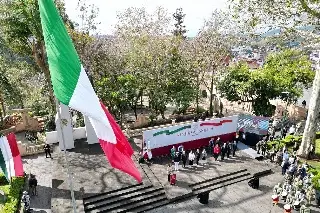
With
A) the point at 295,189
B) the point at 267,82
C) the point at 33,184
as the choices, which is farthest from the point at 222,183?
the point at 267,82

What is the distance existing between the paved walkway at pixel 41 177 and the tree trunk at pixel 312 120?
1704 cm

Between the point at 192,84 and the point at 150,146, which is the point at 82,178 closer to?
the point at 150,146

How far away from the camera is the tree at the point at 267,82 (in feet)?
101

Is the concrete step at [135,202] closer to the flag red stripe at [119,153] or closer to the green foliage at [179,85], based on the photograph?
the flag red stripe at [119,153]

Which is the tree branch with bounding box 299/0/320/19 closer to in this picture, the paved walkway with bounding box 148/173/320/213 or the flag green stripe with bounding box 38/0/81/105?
the paved walkway with bounding box 148/173/320/213

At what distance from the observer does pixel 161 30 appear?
125 ft

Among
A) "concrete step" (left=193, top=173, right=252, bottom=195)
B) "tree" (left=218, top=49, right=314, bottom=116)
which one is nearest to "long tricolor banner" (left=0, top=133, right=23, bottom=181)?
"concrete step" (left=193, top=173, right=252, bottom=195)

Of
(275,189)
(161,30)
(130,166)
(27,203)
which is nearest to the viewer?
(130,166)

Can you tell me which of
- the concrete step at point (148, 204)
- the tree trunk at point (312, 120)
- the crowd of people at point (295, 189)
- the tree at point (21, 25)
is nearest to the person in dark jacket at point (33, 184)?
the concrete step at point (148, 204)

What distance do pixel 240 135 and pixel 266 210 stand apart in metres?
8.56

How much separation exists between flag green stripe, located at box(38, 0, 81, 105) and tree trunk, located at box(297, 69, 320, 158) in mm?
18070

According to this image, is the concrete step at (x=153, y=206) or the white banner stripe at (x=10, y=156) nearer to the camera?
the white banner stripe at (x=10, y=156)

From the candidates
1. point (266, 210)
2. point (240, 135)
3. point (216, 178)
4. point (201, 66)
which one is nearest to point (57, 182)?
point (216, 178)

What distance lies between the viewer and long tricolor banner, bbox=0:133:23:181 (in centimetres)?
1653
